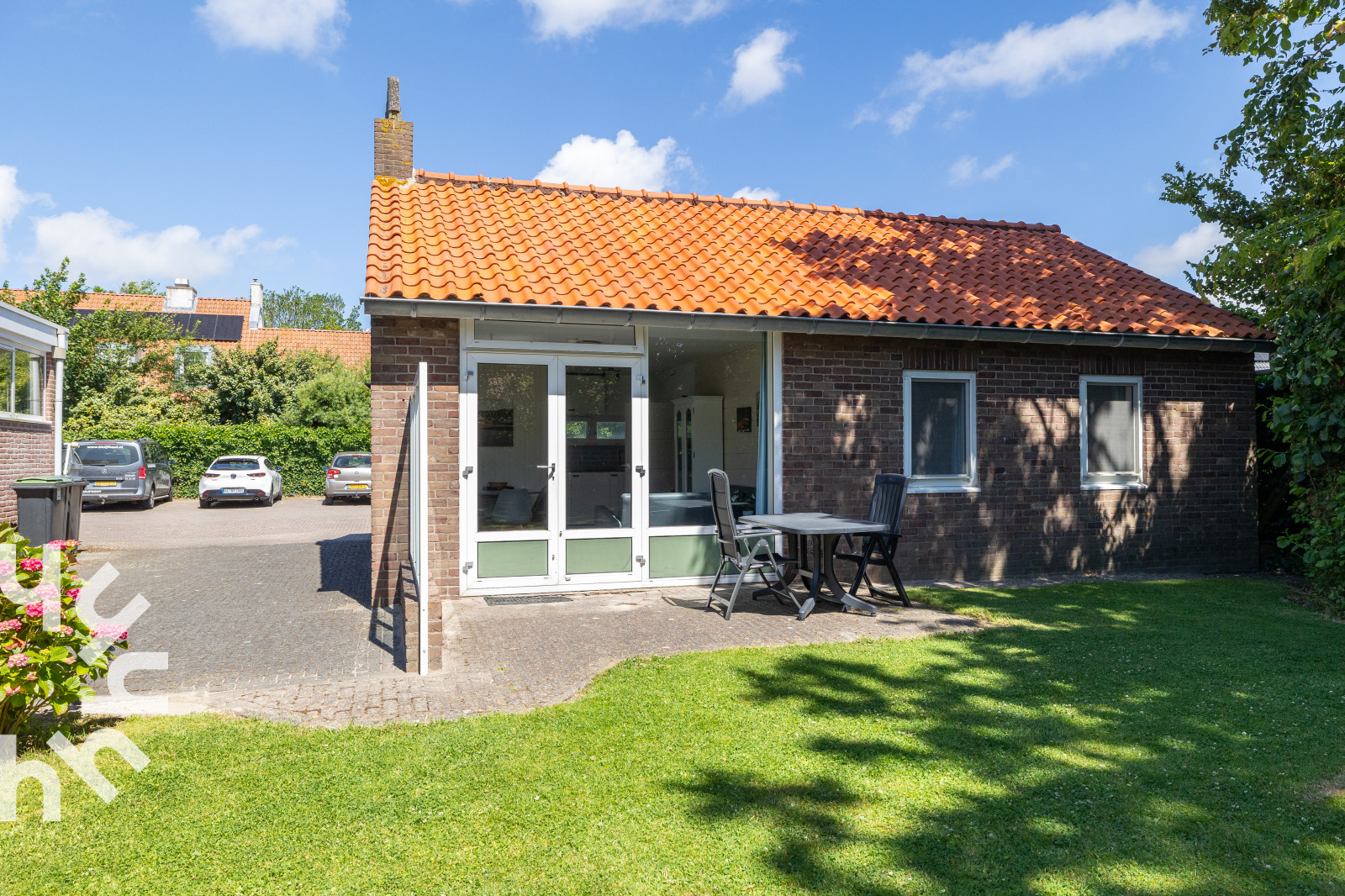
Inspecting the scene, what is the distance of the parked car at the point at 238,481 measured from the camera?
856 inches

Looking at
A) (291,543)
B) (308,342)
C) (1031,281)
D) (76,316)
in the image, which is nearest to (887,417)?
(1031,281)

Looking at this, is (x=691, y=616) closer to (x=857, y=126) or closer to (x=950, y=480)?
(x=950, y=480)

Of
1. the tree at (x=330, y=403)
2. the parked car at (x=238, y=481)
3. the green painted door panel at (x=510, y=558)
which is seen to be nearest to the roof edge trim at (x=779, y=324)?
the green painted door panel at (x=510, y=558)

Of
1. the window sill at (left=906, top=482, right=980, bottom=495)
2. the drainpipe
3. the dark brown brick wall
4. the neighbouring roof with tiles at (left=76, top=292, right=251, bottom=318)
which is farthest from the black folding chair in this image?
the neighbouring roof with tiles at (left=76, top=292, right=251, bottom=318)

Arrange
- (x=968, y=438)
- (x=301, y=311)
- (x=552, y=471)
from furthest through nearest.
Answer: (x=301, y=311) < (x=968, y=438) < (x=552, y=471)

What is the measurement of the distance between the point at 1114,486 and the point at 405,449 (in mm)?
8121

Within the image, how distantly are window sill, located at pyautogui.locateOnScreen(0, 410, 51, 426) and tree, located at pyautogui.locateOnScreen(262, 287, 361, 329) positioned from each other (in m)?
67.7

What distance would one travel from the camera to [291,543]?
13.7 m

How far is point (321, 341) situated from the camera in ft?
133

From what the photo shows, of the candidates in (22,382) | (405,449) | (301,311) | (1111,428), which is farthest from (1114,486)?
(301,311)

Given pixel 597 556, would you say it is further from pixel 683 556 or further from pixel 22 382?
pixel 22 382

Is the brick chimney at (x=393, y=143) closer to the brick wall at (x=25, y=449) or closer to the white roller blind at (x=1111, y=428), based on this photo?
the brick wall at (x=25, y=449)

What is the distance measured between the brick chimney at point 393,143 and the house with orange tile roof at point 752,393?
0.10 ft

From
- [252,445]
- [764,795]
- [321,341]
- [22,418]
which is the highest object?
[321,341]
